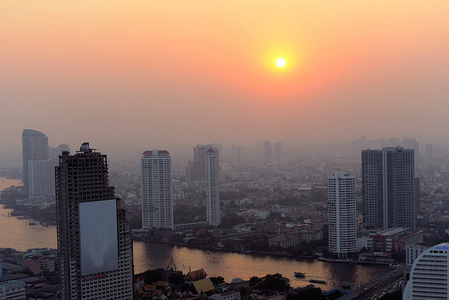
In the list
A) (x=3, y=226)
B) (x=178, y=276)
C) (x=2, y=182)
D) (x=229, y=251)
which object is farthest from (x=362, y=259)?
(x=2, y=182)

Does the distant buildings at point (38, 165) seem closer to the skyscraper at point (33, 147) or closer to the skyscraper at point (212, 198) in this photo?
the skyscraper at point (33, 147)

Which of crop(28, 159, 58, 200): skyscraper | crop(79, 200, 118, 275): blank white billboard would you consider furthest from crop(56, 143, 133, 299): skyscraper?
crop(28, 159, 58, 200): skyscraper

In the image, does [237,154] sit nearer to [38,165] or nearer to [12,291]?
[38,165]

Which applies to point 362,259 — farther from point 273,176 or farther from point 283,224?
point 273,176

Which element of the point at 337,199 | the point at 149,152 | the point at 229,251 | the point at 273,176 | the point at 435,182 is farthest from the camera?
the point at 273,176

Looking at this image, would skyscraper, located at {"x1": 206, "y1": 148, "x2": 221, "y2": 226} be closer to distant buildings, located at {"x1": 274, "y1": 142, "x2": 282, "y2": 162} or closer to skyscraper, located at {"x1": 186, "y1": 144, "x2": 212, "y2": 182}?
skyscraper, located at {"x1": 186, "y1": 144, "x2": 212, "y2": 182}

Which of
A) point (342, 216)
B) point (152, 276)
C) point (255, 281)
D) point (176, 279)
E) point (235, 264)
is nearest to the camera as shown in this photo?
point (255, 281)

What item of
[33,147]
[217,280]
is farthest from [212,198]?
[33,147]
